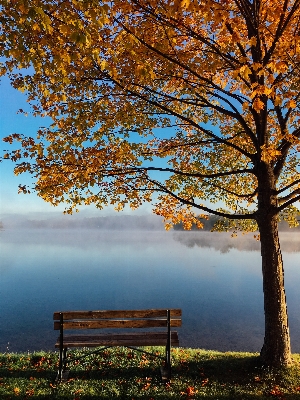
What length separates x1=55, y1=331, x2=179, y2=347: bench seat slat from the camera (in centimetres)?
788

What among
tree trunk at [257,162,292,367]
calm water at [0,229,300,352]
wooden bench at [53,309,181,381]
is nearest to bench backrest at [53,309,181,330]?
wooden bench at [53,309,181,381]

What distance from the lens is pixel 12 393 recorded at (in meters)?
7.00

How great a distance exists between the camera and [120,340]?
8.02 metres

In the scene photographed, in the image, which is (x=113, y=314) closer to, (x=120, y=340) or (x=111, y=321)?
(x=111, y=321)

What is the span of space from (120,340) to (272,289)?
4.02 m

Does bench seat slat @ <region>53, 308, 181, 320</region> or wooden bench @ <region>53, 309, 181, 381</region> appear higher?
bench seat slat @ <region>53, 308, 181, 320</region>

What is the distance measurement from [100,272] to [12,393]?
35.5 metres

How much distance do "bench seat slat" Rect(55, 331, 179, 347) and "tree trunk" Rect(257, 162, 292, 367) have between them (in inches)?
94.9

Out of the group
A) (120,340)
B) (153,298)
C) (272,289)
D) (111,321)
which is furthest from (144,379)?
(153,298)

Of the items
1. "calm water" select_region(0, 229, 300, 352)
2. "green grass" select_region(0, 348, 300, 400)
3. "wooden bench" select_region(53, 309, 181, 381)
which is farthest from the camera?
"calm water" select_region(0, 229, 300, 352)

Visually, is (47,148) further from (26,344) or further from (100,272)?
(100,272)

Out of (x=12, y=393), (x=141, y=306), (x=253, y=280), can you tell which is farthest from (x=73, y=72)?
(x=253, y=280)

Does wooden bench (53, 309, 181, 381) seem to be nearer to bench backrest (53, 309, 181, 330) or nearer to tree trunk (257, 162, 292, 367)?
bench backrest (53, 309, 181, 330)

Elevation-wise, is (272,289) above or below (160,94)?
below
